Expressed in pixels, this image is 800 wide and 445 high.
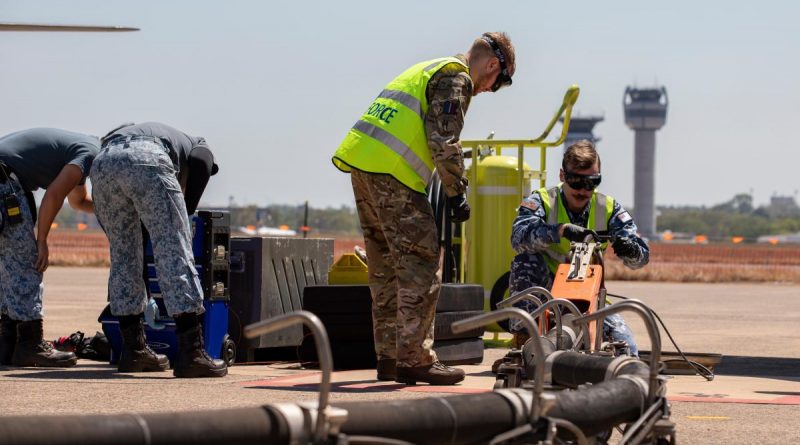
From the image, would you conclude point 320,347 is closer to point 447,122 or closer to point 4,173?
point 447,122

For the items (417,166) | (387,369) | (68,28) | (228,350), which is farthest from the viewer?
(68,28)

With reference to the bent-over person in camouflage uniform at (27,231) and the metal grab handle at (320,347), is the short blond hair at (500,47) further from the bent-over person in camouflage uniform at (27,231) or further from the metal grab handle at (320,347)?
the metal grab handle at (320,347)

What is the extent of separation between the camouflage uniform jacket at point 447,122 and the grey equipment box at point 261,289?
256 cm

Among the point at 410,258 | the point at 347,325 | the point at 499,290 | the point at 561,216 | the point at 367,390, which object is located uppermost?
the point at 561,216

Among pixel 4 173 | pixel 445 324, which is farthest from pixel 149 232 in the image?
pixel 445 324

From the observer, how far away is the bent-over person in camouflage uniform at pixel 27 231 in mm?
9117

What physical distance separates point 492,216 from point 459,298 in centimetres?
308

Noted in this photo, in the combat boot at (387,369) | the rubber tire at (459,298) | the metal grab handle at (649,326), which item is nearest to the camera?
the metal grab handle at (649,326)

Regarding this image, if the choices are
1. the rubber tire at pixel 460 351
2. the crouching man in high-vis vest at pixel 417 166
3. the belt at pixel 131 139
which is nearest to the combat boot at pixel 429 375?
the crouching man in high-vis vest at pixel 417 166

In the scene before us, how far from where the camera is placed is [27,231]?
915 centimetres

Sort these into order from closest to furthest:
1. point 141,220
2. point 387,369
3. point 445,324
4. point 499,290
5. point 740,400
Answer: point 740,400 → point 387,369 → point 141,220 → point 445,324 → point 499,290

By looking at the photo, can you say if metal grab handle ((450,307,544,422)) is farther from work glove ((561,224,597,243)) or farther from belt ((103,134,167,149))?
belt ((103,134,167,149))

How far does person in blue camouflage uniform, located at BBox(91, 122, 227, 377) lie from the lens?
834 cm

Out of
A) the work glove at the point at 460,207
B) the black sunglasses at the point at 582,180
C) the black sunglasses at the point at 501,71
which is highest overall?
the black sunglasses at the point at 501,71
